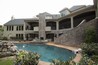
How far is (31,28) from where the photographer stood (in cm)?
4344

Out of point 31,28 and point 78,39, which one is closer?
point 78,39

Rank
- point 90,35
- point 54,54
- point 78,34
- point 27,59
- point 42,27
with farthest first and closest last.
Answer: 1. point 42,27
2. point 78,34
3. point 90,35
4. point 54,54
5. point 27,59

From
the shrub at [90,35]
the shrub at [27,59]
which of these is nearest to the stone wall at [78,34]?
the shrub at [90,35]

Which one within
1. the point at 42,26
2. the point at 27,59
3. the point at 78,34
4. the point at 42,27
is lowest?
the point at 27,59

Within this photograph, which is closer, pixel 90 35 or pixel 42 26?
pixel 90 35

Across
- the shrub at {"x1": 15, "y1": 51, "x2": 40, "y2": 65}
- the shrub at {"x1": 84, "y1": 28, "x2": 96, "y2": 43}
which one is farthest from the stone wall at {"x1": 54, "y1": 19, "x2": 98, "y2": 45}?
the shrub at {"x1": 15, "y1": 51, "x2": 40, "y2": 65}

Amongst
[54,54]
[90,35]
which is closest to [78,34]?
[90,35]

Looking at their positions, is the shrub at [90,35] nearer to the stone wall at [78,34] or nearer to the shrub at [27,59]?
the stone wall at [78,34]

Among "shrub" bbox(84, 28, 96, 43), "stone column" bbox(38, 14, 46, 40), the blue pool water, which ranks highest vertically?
"stone column" bbox(38, 14, 46, 40)

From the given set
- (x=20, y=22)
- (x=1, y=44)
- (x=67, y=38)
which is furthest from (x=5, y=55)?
(x=20, y=22)

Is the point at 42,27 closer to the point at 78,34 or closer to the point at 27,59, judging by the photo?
the point at 78,34

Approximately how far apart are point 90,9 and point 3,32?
27.7 metres

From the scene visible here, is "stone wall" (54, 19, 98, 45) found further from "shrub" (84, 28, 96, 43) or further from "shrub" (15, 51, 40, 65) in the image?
"shrub" (15, 51, 40, 65)

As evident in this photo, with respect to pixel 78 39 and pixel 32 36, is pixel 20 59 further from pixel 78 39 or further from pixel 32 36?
pixel 32 36
